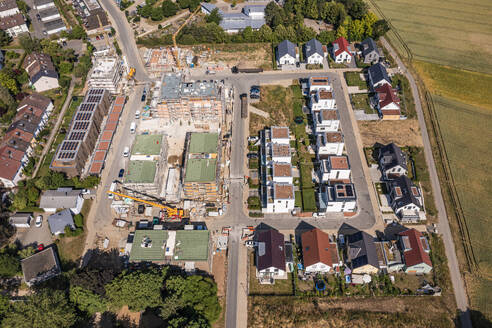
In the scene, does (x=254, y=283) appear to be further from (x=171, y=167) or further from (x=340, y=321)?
(x=171, y=167)

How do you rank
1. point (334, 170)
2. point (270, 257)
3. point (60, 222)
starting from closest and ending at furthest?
point (270, 257) < point (60, 222) < point (334, 170)

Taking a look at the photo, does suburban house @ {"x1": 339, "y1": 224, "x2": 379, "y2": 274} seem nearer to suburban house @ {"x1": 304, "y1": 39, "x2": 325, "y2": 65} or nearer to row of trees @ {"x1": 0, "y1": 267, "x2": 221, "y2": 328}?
row of trees @ {"x1": 0, "y1": 267, "x2": 221, "y2": 328}

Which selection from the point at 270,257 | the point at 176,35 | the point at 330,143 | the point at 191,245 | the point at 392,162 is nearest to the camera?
the point at 270,257

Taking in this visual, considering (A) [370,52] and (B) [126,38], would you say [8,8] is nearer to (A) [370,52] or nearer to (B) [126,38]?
(B) [126,38]

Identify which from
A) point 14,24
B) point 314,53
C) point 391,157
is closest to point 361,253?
point 391,157

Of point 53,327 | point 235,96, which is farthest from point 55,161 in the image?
point 235,96

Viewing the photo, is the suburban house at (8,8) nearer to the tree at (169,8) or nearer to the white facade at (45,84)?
the white facade at (45,84)
